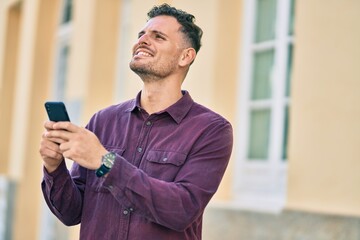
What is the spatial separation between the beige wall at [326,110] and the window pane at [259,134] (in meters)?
0.82

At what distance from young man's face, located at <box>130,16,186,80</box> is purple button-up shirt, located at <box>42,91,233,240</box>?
157mm

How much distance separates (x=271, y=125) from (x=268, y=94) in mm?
294

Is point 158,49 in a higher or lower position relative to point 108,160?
higher

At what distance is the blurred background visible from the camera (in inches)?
174

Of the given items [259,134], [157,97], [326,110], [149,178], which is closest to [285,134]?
[259,134]

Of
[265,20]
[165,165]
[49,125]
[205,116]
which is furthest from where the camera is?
[265,20]

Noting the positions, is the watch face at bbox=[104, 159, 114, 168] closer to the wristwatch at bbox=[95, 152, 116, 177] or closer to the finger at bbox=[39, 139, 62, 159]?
the wristwatch at bbox=[95, 152, 116, 177]

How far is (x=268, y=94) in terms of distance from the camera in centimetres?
566

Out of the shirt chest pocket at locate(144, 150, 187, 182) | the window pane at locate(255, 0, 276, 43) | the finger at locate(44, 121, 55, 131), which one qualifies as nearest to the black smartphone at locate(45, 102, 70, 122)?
the finger at locate(44, 121, 55, 131)

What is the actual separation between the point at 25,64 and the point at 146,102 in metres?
7.58

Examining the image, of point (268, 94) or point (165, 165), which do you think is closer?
point (165, 165)

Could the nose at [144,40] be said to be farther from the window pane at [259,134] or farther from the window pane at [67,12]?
the window pane at [67,12]

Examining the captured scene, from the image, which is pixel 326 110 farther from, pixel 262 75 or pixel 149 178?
pixel 149 178

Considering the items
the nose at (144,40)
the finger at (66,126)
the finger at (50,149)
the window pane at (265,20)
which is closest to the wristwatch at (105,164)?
the finger at (66,126)
